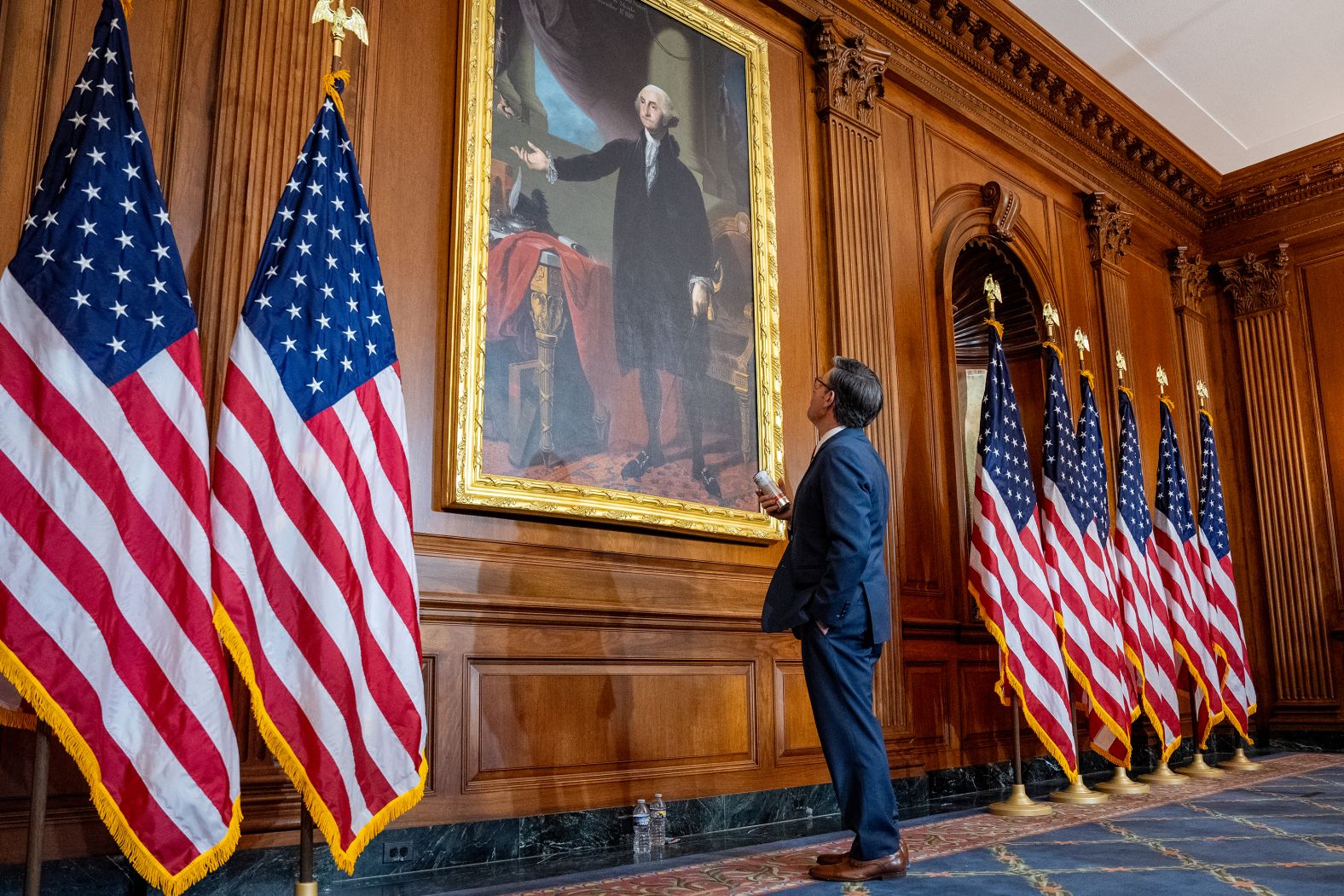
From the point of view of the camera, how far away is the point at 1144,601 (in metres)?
6.94

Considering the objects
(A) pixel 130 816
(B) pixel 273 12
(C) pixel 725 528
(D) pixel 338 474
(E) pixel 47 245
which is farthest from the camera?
(C) pixel 725 528

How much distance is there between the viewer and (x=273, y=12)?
4.14 metres

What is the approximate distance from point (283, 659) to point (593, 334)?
7.60 ft

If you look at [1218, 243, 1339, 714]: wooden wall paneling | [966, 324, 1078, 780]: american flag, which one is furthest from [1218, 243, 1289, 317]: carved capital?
[966, 324, 1078, 780]: american flag

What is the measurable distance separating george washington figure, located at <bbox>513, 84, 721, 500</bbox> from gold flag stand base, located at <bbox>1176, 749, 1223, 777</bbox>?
168 inches

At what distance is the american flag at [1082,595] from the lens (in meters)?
6.02

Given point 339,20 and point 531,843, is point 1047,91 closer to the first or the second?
point 339,20

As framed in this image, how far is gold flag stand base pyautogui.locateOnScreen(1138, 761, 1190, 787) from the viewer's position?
265 inches

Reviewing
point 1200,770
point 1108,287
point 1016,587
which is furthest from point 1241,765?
point 1108,287

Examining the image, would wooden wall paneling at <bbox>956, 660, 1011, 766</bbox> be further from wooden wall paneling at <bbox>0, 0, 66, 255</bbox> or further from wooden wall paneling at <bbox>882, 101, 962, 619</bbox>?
wooden wall paneling at <bbox>0, 0, 66, 255</bbox>

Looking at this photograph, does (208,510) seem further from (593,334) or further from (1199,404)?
(1199,404)

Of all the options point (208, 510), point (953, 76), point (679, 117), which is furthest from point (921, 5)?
point (208, 510)

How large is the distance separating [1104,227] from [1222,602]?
3.20 m

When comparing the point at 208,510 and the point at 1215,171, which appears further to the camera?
the point at 1215,171
